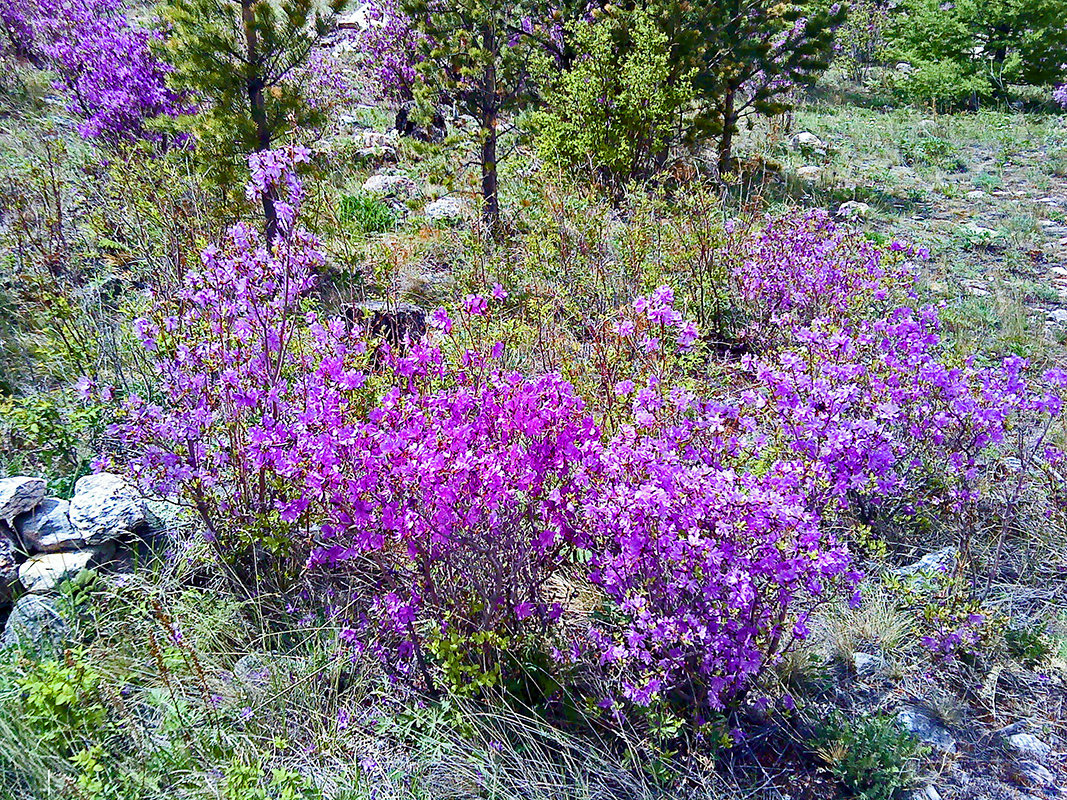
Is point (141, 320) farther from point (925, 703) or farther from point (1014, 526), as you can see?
point (1014, 526)

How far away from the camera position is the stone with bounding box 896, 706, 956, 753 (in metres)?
2.47

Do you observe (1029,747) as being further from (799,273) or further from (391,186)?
(391,186)

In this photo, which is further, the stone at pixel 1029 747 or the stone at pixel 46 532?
the stone at pixel 46 532

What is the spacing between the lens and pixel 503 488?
7.04ft

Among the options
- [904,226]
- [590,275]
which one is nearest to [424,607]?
[590,275]

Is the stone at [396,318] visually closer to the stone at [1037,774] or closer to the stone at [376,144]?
the stone at [1037,774]

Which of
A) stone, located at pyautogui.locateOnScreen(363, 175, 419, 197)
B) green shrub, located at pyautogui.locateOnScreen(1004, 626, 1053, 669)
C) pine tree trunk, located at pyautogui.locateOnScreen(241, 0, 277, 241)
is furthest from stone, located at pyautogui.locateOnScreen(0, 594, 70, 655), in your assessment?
stone, located at pyautogui.locateOnScreen(363, 175, 419, 197)

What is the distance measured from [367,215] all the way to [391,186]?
921mm

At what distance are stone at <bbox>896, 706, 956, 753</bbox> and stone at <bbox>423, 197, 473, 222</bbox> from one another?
4931mm

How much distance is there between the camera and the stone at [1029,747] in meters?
2.44

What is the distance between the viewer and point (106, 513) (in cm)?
298

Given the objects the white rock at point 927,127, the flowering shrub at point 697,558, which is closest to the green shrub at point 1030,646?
the flowering shrub at point 697,558

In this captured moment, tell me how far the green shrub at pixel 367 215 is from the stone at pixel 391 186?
394 millimetres

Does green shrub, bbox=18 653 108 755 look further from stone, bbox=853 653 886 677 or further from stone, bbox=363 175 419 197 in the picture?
stone, bbox=363 175 419 197
